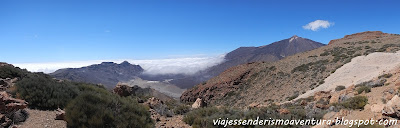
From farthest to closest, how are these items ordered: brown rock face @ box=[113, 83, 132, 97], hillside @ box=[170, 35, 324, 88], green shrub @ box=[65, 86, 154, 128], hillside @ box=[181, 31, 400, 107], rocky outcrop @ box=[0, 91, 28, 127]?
hillside @ box=[170, 35, 324, 88], hillside @ box=[181, 31, 400, 107], brown rock face @ box=[113, 83, 132, 97], green shrub @ box=[65, 86, 154, 128], rocky outcrop @ box=[0, 91, 28, 127]

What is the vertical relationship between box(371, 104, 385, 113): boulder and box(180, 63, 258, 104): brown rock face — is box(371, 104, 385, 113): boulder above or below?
above

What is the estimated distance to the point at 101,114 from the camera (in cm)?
649

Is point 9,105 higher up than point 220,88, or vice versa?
point 9,105

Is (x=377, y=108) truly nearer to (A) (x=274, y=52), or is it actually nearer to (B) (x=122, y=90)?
(B) (x=122, y=90)

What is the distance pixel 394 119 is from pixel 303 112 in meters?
2.52

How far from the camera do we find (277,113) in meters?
8.00

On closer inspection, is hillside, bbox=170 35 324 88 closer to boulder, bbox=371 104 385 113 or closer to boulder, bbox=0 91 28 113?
boulder, bbox=0 91 28 113

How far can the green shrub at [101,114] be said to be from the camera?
20.6ft

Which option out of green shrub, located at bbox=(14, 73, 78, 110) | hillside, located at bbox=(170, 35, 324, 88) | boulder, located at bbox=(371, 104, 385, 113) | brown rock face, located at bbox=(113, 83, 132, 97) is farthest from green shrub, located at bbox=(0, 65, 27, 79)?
hillside, located at bbox=(170, 35, 324, 88)

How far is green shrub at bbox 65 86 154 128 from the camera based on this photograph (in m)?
6.27

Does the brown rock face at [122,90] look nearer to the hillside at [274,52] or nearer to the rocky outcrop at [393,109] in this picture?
the rocky outcrop at [393,109]

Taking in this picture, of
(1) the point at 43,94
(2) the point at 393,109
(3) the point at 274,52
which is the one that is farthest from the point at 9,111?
(3) the point at 274,52

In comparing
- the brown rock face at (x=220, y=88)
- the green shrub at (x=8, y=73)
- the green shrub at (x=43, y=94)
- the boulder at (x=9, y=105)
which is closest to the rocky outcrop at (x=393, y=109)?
the green shrub at (x=43, y=94)

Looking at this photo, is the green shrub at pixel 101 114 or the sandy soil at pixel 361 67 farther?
the sandy soil at pixel 361 67
